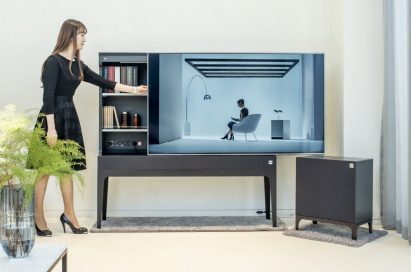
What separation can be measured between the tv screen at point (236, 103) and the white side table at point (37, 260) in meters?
2.12

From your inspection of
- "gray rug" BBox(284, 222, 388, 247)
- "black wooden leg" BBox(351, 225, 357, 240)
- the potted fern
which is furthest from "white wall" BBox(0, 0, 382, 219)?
the potted fern

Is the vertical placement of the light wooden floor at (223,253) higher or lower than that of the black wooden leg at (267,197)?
lower

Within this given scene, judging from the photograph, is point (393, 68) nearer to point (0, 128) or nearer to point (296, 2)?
point (296, 2)

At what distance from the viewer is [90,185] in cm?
499

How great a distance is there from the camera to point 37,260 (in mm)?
2271

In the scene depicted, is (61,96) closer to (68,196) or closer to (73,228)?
(68,196)

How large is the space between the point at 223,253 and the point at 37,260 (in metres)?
1.68

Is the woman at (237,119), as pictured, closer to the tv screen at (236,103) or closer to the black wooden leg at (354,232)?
the tv screen at (236,103)

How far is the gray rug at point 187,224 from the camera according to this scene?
4.46m

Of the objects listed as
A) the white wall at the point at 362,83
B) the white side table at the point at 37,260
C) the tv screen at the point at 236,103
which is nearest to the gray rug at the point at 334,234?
the white wall at the point at 362,83

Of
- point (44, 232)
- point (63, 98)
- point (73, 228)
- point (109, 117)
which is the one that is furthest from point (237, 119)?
point (44, 232)

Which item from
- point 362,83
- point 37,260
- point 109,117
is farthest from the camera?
point 362,83

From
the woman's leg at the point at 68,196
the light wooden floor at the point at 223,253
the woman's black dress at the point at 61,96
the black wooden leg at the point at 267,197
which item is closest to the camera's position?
the light wooden floor at the point at 223,253

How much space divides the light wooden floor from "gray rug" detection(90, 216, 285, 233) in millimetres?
99
